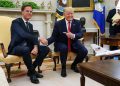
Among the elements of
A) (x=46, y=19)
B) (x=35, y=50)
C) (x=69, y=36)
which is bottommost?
(x=35, y=50)

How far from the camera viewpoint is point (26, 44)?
3508 millimetres

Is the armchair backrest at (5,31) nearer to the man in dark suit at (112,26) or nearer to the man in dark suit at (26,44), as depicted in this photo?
the man in dark suit at (26,44)

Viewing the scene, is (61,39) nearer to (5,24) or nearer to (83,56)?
(83,56)

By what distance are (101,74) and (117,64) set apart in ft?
1.50

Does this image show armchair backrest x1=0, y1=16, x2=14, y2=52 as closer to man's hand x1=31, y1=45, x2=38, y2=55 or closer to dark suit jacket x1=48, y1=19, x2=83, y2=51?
man's hand x1=31, y1=45, x2=38, y2=55

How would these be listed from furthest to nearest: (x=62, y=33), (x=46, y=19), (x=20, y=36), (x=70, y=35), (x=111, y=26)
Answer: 1. (x=111, y=26)
2. (x=46, y=19)
3. (x=62, y=33)
4. (x=70, y=35)
5. (x=20, y=36)

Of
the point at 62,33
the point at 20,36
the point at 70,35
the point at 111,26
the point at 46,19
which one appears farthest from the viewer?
the point at 111,26

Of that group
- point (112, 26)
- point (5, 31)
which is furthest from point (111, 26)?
point (5, 31)

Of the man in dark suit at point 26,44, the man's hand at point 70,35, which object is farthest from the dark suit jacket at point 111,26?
the man in dark suit at point 26,44

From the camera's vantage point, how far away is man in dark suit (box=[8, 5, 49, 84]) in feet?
10.7

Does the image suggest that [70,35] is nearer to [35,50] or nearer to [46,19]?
[35,50]

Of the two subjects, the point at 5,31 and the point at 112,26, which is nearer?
the point at 5,31

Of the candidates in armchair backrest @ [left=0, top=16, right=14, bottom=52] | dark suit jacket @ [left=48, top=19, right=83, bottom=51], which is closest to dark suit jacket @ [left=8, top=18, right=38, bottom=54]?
armchair backrest @ [left=0, top=16, right=14, bottom=52]

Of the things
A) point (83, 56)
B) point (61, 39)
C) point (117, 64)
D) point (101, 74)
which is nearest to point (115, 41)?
point (83, 56)
